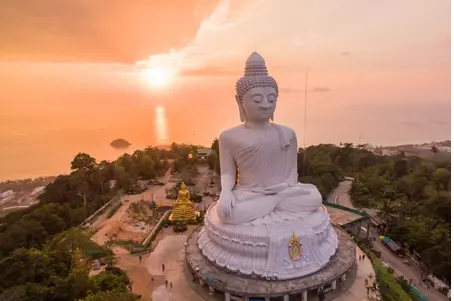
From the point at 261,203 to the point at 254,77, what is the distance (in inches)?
173

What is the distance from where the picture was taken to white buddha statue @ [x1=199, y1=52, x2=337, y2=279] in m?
11.8

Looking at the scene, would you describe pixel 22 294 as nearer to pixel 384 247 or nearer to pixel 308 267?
pixel 308 267

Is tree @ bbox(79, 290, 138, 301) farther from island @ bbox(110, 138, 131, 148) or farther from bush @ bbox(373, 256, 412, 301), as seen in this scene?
island @ bbox(110, 138, 131, 148)

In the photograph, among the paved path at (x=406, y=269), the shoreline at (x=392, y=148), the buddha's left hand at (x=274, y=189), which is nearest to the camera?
the buddha's left hand at (x=274, y=189)

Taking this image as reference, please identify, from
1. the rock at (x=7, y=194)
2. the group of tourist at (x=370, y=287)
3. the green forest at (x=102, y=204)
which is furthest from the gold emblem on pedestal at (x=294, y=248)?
the rock at (x=7, y=194)

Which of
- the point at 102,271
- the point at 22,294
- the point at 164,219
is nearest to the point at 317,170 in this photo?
the point at 164,219

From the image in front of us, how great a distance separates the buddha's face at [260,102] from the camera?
41.7 ft

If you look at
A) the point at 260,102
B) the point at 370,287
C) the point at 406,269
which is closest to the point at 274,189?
the point at 260,102

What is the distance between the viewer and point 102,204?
22.7 metres

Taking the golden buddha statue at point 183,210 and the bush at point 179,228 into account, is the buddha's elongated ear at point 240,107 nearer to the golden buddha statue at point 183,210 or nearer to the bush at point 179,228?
the bush at point 179,228

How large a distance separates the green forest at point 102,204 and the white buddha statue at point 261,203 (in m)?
3.58

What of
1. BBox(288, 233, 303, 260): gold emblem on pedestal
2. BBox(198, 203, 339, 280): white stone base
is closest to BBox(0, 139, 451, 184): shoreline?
BBox(198, 203, 339, 280): white stone base

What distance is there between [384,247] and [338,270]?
24.3 ft

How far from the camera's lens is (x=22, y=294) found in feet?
35.8
